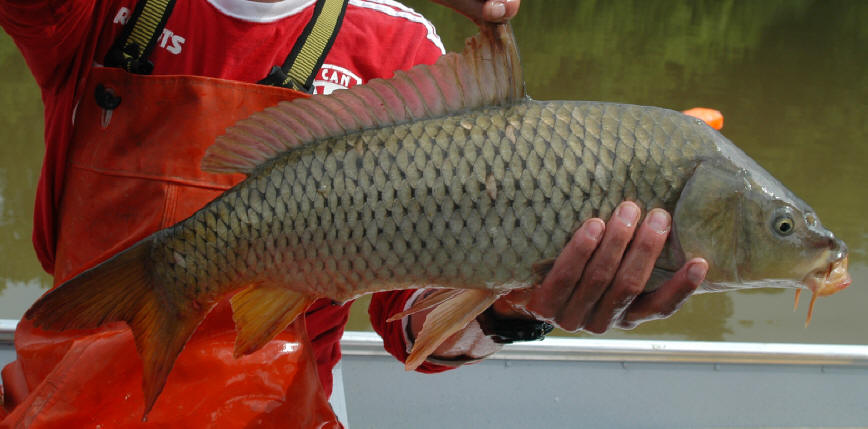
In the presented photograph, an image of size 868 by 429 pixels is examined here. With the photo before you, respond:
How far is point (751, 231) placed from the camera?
3.91 ft

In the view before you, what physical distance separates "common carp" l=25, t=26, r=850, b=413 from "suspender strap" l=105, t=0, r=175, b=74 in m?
0.41

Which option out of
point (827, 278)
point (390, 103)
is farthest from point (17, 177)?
point (827, 278)

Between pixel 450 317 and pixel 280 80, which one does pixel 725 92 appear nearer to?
pixel 280 80

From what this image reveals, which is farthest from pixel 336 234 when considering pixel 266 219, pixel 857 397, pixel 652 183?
pixel 857 397

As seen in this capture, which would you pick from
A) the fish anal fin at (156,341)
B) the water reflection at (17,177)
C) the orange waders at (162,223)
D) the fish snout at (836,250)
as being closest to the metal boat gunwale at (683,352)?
the orange waders at (162,223)

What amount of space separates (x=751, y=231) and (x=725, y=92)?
28.5 feet

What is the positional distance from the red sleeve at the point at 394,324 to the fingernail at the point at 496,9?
2.51ft

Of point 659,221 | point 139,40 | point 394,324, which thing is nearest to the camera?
point 659,221

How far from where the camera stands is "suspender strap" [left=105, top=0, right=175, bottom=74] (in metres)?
1.54

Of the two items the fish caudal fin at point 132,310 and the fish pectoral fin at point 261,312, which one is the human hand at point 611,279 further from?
the fish caudal fin at point 132,310

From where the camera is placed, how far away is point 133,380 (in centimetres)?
145

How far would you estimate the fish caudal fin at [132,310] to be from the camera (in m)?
1.20

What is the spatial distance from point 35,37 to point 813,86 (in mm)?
10031

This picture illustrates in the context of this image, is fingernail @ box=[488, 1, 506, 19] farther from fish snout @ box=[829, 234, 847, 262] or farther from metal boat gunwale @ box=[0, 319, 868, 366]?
metal boat gunwale @ box=[0, 319, 868, 366]
